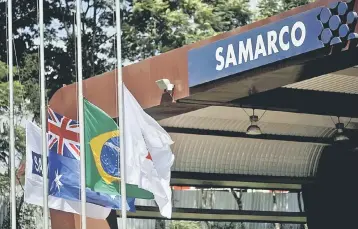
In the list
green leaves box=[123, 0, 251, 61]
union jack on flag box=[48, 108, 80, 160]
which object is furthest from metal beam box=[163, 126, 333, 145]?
green leaves box=[123, 0, 251, 61]

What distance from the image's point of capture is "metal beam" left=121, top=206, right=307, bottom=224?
69.5 feet

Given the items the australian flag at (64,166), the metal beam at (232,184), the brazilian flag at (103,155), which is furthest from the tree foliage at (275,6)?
the brazilian flag at (103,155)

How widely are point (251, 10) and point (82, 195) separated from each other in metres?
16.0

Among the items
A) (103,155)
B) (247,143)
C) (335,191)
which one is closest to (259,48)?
(103,155)

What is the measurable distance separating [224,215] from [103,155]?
9081 mm

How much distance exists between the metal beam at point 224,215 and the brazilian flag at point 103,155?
21.6 ft

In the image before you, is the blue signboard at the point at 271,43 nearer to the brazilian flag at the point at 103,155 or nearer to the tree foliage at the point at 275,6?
the brazilian flag at the point at 103,155

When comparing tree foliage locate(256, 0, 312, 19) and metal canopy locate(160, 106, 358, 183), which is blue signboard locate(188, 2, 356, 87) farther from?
tree foliage locate(256, 0, 312, 19)

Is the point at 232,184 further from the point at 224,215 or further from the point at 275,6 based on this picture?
the point at 275,6

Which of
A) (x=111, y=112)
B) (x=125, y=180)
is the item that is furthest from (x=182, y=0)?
(x=125, y=180)

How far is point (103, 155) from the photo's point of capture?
564 inches

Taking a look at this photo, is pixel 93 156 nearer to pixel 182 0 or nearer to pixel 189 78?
pixel 189 78

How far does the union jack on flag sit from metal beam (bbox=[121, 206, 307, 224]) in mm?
5651

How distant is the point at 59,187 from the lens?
1538cm
